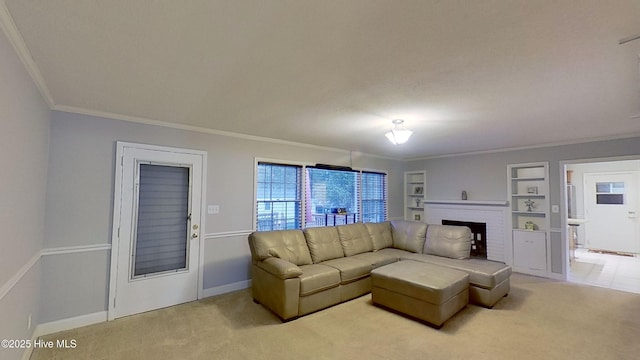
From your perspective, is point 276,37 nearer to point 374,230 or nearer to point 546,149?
point 374,230

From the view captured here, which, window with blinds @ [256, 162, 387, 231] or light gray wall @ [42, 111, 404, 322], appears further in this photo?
window with blinds @ [256, 162, 387, 231]

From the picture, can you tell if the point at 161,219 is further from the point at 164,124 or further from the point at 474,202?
the point at 474,202

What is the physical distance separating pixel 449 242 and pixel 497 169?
2.20m

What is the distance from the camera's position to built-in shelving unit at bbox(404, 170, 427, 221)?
6930mm

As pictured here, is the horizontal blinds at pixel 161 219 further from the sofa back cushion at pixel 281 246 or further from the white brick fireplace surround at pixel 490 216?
the white brick fireplace surround at pixel 490 216

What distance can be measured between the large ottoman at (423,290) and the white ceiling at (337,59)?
1979mm

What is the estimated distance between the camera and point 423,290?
3100 millimetres

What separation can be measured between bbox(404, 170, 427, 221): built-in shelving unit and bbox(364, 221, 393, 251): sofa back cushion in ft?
5.92

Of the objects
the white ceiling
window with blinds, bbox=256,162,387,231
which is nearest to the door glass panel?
the white ceiling

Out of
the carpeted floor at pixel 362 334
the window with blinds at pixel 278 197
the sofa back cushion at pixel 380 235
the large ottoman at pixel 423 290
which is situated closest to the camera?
the carpeted floor at pixel 362 334

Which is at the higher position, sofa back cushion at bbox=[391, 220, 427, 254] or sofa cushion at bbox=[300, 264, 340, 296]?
sofa back cushion at bbox=[391, 220, 427, 254]

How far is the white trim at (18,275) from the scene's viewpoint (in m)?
1.72

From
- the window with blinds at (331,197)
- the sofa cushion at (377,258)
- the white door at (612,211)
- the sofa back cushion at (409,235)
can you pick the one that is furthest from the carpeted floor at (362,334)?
the white door at (612,211)

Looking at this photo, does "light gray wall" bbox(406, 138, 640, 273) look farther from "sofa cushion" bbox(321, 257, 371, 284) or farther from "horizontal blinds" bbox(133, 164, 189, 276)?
"horizontal blinds" bbox(133, 164, 189, 276)
